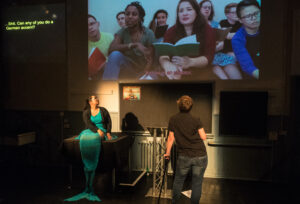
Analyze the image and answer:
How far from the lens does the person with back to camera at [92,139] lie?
3.21m

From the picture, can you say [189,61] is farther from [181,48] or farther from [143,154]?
[143,154]

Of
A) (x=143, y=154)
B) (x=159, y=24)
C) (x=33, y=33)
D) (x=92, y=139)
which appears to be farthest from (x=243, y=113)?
(x=33, y=33)

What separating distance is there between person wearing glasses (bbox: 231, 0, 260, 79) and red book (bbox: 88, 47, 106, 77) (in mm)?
2442

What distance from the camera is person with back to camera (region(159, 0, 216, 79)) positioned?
3.95 metres

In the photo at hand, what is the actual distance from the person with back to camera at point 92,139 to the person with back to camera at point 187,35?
1467mm

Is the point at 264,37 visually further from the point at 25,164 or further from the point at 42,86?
the point at 25,164

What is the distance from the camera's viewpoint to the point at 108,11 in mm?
4238

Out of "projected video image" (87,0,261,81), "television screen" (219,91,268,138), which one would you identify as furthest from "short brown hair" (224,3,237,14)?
"television screen" (219,91,268,138)

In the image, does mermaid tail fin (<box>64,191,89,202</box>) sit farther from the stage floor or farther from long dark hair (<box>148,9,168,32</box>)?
long dark hair (<box>148,9,168,32</box>)

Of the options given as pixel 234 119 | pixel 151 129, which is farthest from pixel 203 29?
pixel 151 129

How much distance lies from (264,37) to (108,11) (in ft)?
9.37

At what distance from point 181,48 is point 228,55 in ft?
2.73

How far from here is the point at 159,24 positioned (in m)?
4.09

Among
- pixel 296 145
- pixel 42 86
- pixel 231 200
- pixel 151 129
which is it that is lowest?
pixel 231 200
